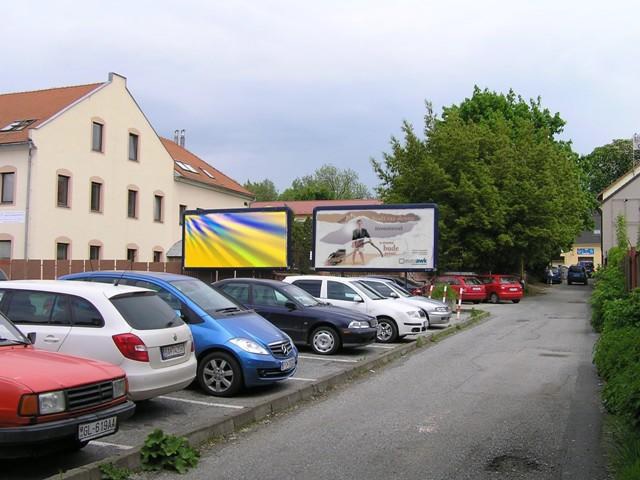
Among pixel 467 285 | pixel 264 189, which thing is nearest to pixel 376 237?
pixel 467 285

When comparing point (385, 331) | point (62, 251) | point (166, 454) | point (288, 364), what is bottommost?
point (166, 454)

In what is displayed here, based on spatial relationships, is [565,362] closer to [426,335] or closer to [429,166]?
[426,335]

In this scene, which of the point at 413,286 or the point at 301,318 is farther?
the point at 413,286

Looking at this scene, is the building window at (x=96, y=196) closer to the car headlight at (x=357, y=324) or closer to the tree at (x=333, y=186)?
the car headlight at (x=357, y=324)

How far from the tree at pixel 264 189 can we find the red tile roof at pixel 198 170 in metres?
50.0

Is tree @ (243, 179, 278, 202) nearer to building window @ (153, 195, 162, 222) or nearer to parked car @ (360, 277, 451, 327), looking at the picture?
building window @ (153, 195, 162, 222)

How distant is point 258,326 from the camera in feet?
30.1

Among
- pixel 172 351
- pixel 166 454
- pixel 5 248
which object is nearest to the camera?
pixel 166 454

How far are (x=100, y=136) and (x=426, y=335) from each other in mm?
27120

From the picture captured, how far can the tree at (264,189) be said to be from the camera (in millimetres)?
105794

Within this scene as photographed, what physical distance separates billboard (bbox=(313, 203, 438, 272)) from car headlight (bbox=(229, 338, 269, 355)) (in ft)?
54.3

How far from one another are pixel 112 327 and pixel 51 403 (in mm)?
2018

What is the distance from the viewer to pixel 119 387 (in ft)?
18.1

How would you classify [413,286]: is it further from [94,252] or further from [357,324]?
[94,252]
